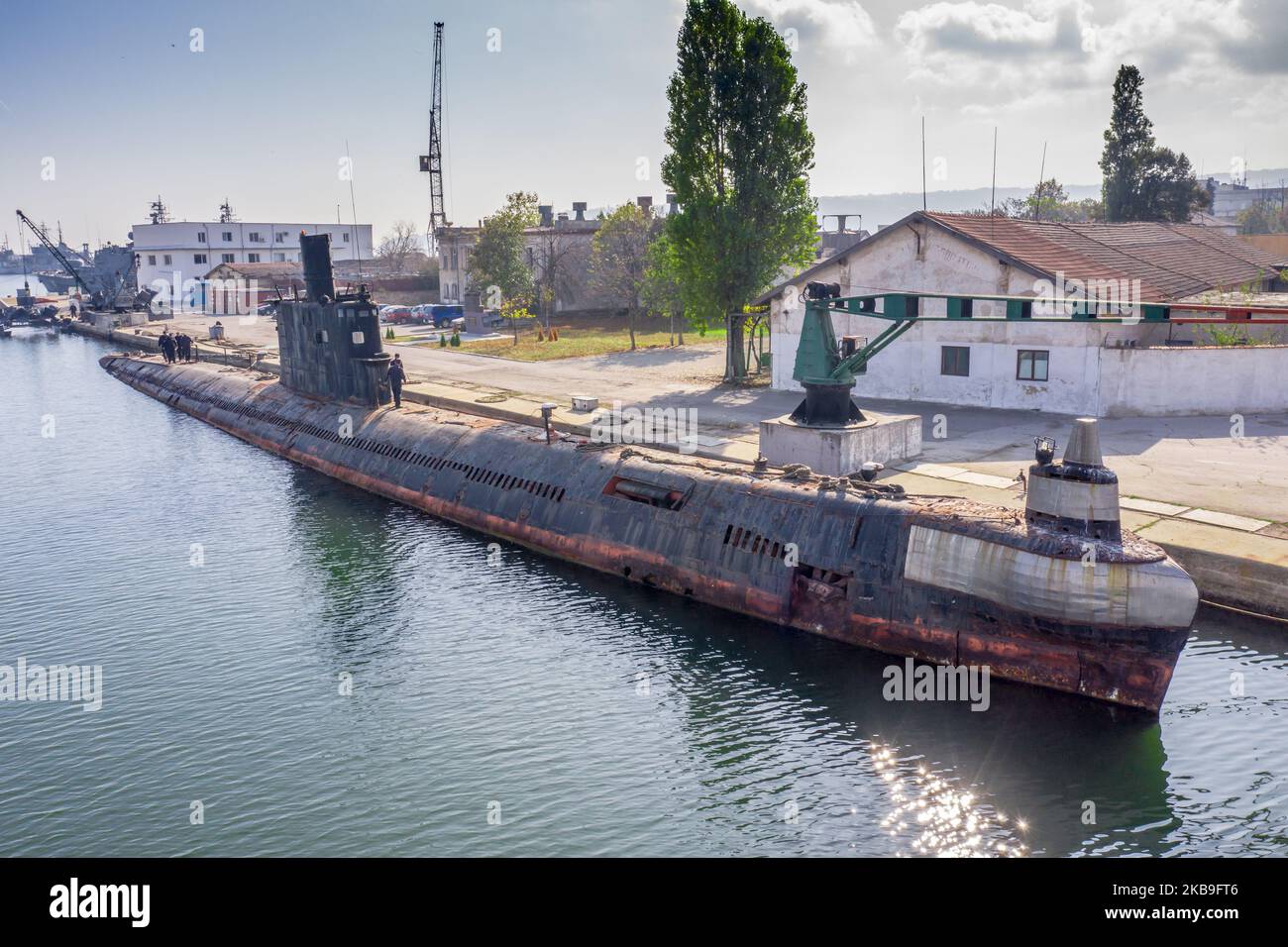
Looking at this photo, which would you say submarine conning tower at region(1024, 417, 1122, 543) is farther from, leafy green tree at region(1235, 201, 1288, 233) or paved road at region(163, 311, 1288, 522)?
leafy green tree at region(1235, 201, 1288, 233)

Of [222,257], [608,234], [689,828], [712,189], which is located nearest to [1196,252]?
[712,189]

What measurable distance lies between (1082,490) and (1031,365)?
24.3 m

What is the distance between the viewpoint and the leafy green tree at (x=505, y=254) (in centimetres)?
8806

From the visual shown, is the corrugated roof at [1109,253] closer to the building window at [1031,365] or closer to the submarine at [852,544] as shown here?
the building window at [1031,365]

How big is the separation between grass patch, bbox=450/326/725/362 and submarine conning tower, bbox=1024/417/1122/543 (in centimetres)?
5056

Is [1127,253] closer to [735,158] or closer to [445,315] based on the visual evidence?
[735,158]

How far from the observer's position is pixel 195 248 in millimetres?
147250

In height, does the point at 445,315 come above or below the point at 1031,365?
above

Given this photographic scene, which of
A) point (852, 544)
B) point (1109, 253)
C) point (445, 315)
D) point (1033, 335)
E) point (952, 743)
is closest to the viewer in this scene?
point (952, 743)

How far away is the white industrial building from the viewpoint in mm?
40625

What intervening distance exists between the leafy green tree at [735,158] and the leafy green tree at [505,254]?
36909 mm

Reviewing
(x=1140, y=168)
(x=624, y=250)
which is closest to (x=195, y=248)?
(x=624, y=250)

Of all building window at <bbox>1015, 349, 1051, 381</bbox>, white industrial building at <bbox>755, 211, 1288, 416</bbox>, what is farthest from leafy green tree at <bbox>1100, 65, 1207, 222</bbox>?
building window at <bbox>1015, 349, 1051, 381</bbox>

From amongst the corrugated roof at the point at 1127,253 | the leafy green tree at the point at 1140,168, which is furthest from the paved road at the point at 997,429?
the leafy green tree at the point at 1140,168
